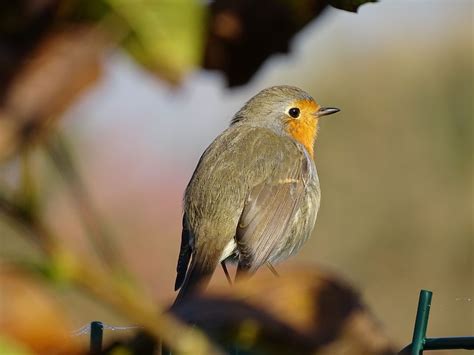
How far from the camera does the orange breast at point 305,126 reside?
12.9 feet

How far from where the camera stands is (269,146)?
368 centimetres

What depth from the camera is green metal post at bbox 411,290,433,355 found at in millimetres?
1566

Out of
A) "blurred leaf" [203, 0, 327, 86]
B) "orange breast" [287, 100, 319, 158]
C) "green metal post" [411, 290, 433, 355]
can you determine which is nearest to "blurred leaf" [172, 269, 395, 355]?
"blurred leaf" [203, 0, 327, 86]

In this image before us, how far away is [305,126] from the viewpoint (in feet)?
13.0

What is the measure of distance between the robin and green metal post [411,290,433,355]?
1.51 metres

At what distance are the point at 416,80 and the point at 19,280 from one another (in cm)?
1198

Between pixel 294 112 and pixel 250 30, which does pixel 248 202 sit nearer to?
pixel 294 112

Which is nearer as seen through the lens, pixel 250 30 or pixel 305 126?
pixel 250 30

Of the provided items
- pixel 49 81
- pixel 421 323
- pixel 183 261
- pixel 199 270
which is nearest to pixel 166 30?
pixel 49 81

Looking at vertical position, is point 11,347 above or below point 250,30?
below

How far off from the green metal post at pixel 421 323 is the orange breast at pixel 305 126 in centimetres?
231

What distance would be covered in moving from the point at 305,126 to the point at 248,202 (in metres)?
0.61

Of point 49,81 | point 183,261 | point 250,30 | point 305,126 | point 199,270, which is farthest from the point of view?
point 305,126

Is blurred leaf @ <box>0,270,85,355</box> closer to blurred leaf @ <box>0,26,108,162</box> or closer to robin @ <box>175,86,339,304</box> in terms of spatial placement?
blurred leaf @ <box>0,26,108,162</box>
